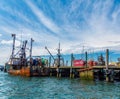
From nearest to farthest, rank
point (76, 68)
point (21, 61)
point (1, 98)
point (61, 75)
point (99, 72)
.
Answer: point (1, 98)
point (99, 72)
point (76, 68)
point (61, 75)
point (21, 61)

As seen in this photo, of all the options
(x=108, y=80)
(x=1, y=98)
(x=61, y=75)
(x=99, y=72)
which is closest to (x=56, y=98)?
(x=1, y=98)

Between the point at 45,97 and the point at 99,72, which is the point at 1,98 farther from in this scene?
the point at 99,72

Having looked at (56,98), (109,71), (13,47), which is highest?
(13,47)

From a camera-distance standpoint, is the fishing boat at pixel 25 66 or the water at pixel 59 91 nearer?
the water at pixel 59 91

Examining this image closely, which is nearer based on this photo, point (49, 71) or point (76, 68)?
point (76, 68)

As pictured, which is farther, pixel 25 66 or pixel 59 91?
pixel 25 66

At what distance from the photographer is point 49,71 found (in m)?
100

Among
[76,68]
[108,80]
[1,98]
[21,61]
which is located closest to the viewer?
[1,98]

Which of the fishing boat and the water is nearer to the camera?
the water

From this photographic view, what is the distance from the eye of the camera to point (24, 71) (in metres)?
97.1

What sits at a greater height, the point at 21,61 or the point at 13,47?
the point at 13,47

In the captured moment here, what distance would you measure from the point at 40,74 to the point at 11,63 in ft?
118

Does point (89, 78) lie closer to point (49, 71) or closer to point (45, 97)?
point (49, 71)

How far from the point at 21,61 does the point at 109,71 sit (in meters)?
67.9
